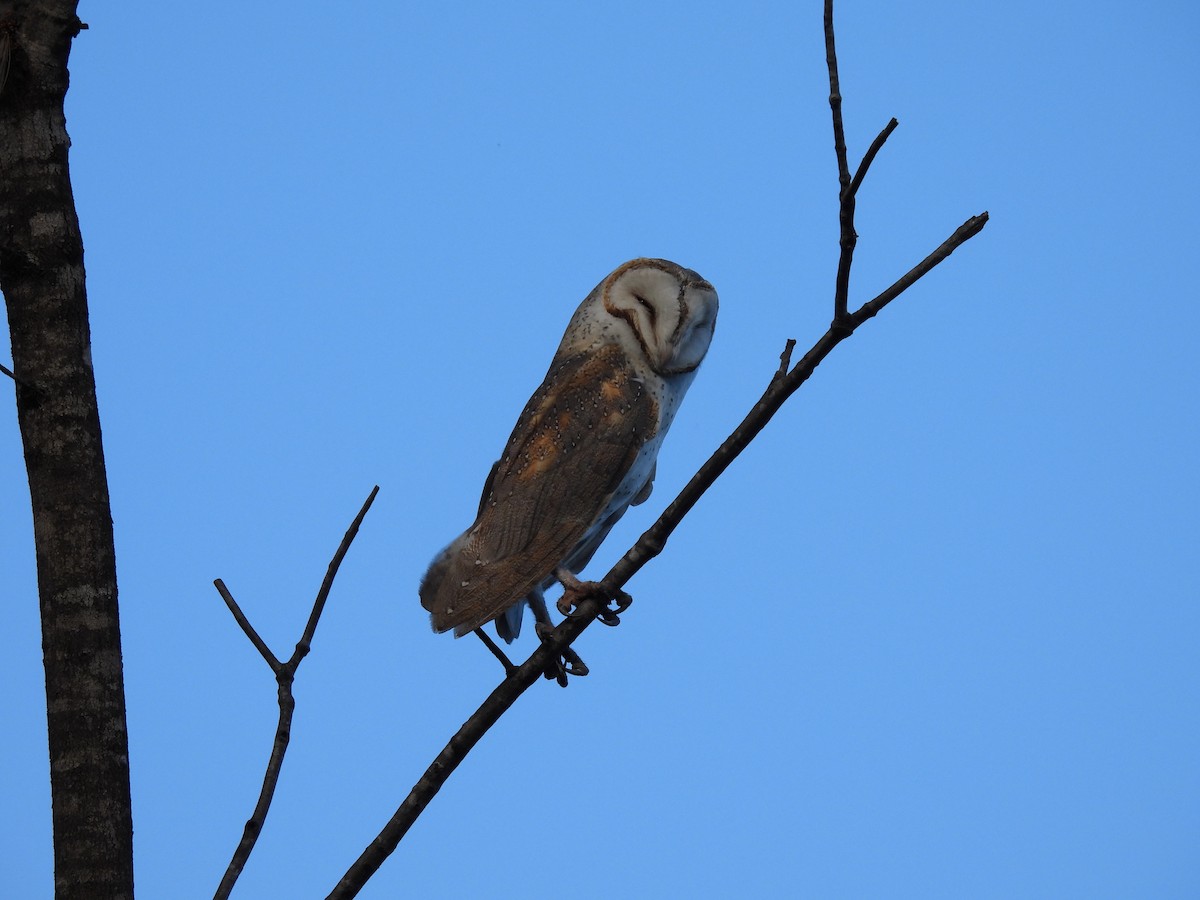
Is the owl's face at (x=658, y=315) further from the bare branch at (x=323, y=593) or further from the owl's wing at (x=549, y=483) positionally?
the bare branch at (x=323, y=593)

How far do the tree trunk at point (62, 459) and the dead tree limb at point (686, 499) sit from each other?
0.47 m

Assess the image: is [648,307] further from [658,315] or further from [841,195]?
[841,195]

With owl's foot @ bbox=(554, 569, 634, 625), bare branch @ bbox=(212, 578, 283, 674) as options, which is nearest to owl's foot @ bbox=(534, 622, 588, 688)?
owl's foot @ bbox=(554, 569, 634, 625)

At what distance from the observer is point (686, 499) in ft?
7.39

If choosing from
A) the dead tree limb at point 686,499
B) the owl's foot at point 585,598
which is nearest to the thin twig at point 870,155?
the dead tree limb at point 686,499

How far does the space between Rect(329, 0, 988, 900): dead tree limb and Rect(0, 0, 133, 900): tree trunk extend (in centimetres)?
47

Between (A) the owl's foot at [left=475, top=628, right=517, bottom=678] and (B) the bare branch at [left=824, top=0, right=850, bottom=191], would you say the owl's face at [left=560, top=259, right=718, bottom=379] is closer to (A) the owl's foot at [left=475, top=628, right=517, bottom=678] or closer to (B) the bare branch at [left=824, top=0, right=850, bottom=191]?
(A) the owl's foot at [left=475, top=628, right=517, bottom=678]

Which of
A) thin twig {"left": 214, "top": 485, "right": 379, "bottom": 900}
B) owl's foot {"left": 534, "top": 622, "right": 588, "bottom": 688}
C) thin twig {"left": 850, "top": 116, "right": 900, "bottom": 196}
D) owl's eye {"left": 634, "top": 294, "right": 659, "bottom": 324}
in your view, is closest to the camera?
thin twig {"left": 850, "top": 116, "right": 900, "bottom": 196}

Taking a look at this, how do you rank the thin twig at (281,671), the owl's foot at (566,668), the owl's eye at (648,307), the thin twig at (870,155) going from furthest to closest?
the owl's eye at (648,307) < the owl's foot at (566,668) < the thin twig at (281,671) < the thin twig at (870,155)

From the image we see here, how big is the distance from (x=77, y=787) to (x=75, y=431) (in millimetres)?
647

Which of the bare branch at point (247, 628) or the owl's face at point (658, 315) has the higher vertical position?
the owl's face at point (658, 315)

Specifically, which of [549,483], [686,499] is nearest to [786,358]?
[686,499]

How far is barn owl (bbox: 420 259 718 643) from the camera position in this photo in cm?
311

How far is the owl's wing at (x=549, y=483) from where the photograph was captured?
3.05m
